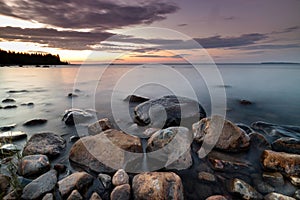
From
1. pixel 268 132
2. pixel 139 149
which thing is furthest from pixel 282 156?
pixel 139 149

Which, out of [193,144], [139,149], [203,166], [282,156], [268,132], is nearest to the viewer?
[282,156]

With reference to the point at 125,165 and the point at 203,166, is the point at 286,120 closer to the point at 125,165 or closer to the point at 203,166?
the point at 203,166

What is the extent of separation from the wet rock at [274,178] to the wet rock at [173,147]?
124 centimetres

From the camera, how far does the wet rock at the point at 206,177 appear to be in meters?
2.88

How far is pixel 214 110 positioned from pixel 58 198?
6435 mm

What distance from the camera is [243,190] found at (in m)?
2.55

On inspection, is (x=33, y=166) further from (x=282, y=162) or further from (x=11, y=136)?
(x=282, y=162)

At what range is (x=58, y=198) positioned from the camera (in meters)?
2.43

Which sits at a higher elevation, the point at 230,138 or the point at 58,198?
the point at 230,138

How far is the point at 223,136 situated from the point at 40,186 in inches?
136

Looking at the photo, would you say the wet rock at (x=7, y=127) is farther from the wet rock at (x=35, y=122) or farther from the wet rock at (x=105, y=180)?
the wet rock at (x=105, y=180)

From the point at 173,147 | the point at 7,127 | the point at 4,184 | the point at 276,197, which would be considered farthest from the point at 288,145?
the point at 7,127

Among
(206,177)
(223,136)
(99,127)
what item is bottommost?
(206,177)

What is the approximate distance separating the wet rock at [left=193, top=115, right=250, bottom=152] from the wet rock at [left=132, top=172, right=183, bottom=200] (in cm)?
153
